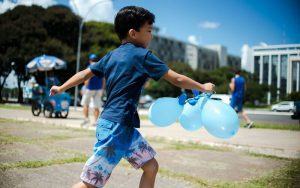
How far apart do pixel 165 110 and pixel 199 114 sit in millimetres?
296

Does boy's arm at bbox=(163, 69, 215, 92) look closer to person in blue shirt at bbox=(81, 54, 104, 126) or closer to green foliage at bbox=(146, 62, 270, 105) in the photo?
person in blue shirt at bbox=(81, 54, 104, 126)

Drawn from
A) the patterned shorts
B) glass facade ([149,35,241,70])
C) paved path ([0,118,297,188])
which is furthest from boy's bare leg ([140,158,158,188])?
glass facade ([149,35,241,70])

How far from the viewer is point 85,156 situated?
4680 mm

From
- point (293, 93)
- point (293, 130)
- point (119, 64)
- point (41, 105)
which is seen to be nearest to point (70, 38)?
point (41, 105)

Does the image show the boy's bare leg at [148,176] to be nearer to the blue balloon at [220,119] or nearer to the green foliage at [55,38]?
the blue balloon at [220,119]

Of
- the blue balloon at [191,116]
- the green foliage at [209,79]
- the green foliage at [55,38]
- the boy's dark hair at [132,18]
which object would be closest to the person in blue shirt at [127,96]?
the boy's dark hair at [132,18]

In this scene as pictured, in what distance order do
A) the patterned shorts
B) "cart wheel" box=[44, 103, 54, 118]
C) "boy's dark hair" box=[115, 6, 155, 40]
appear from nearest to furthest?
the patterned shorts, "boy's dark hair" box=[115, 6, 155, 40], "cart wheel" box=[44, 103, 54, 118]

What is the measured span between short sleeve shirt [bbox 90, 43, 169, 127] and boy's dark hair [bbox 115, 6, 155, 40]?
0.49 feet

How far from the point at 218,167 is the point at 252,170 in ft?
1.37

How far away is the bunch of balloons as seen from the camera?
8.64 feet

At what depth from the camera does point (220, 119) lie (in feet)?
8.58

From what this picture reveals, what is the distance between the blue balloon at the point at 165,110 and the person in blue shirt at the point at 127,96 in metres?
0.65

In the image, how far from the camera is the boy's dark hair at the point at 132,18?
242 cm

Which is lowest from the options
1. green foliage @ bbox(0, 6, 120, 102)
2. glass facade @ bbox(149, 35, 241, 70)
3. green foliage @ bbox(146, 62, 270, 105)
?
green foliage @ bbox(146, 62, 270, 105)
